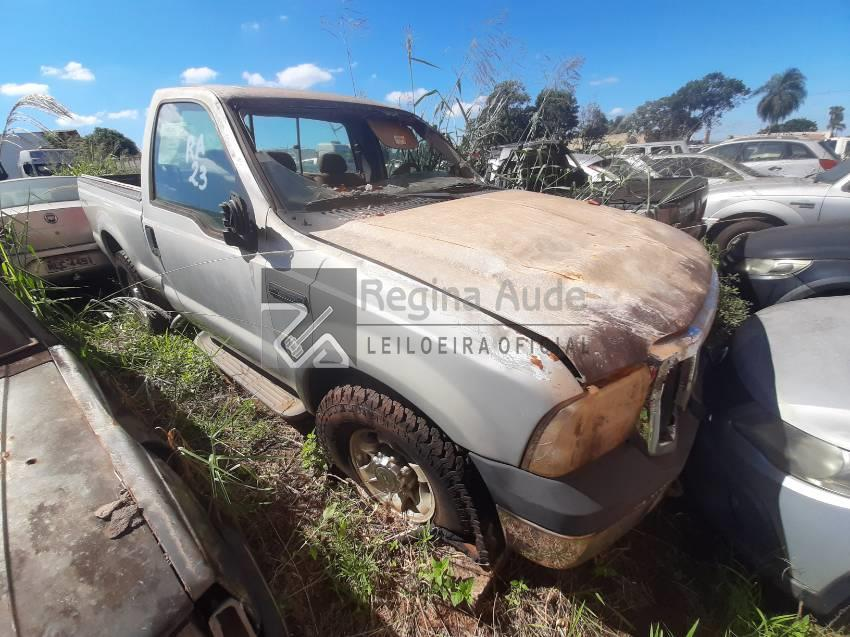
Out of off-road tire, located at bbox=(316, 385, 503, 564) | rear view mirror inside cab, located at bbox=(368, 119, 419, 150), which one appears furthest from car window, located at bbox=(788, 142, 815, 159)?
off-road tire, located at bbox=(316, 385, 503, 564)

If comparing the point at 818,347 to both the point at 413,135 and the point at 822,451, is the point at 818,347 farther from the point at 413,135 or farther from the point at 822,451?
the point at 413,135

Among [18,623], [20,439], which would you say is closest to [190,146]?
[20,439]

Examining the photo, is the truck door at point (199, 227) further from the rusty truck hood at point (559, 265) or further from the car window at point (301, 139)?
the rusty truck hood at point (559, 265)

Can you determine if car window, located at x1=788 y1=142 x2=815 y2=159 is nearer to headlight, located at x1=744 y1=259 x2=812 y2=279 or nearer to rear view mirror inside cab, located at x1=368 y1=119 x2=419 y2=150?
headlight, located at x1=744 y1=259 x2=812 y2=279

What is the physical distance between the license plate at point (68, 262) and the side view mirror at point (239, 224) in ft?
10.7

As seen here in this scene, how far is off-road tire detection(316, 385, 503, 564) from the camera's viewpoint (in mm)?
1558

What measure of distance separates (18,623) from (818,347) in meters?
2.73

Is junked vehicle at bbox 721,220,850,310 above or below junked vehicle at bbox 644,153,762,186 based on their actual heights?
below

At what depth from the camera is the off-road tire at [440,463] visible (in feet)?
5.11

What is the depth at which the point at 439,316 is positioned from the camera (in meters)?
1.38

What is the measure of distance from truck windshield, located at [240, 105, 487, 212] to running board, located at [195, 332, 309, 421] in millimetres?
972

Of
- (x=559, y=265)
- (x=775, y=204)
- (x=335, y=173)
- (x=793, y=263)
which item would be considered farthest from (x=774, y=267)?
(x=775, y=204)

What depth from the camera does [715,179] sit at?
709 centimetres

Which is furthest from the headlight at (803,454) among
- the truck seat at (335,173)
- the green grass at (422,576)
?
the truck seat at (335,173)
